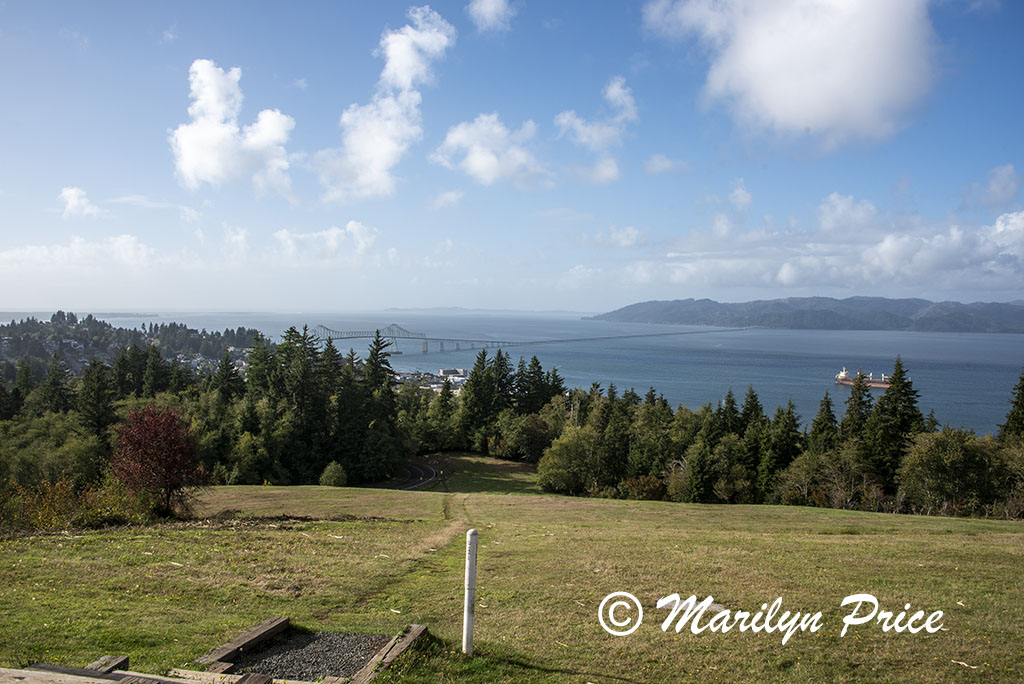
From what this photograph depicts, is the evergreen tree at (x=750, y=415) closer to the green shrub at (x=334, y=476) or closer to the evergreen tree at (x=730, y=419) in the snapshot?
the evergreen tree at (x=730, y=419)

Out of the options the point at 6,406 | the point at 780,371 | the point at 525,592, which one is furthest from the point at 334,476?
the point at 780,371

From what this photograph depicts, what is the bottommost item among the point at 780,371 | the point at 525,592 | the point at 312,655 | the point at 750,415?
the point at 780,371

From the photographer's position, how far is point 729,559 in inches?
450

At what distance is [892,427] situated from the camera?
38.0 metres

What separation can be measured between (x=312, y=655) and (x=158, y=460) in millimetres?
13566

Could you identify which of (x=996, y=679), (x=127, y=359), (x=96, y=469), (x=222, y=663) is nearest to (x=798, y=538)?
(x=996, y=679)

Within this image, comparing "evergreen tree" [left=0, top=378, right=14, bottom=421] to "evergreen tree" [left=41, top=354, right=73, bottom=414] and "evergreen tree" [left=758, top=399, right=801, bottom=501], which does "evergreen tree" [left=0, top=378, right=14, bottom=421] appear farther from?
"evergreen tree" [left=758, top=399, right=801, bottom=501]

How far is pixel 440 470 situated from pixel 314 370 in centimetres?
1423

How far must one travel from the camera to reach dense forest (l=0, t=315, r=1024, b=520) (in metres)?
31.1

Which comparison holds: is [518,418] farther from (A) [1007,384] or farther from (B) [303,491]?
(A) [1007,384]

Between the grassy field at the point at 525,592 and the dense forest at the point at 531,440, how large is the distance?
18.2 m

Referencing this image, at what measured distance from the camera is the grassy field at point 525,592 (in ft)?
20.0

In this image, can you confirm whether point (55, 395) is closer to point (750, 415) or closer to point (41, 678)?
point (41, 678)

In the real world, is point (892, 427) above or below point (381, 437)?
above
